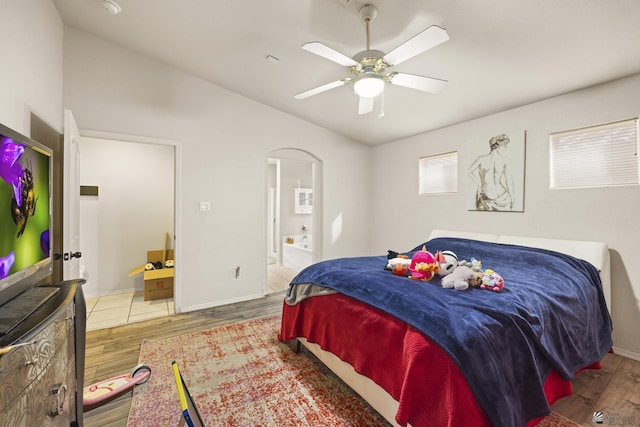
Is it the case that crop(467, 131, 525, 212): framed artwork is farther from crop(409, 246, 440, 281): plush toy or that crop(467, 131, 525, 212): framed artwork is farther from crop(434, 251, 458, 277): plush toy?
crop(409, 246, 440, 281): plush toy

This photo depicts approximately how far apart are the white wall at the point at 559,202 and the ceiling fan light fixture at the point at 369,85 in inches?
78.4

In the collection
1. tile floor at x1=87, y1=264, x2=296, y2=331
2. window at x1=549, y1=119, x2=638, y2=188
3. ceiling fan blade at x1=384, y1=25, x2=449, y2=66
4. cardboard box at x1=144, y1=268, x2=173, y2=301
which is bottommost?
tile floor at x1=87, y1=264, x2=296, y2=331

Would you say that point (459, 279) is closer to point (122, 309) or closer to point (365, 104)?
point (365, 104)

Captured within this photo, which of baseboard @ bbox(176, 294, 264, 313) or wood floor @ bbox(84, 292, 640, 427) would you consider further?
baseboard @ bbox(176, 294, 264, 313)

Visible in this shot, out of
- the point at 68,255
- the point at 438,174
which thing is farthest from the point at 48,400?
the point at 438,174

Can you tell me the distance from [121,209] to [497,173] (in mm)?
4841

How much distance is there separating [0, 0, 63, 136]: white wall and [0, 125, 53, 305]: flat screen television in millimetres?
416

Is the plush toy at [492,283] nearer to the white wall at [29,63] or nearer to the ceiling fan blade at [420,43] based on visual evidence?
the ceiling fan blade at [420,43]

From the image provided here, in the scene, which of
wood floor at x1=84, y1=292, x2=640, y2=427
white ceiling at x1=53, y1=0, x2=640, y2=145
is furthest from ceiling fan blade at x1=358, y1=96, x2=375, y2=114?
wood floor at x1=84, y1=292, x2=640, y2=427

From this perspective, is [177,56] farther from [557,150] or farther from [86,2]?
[557,150]

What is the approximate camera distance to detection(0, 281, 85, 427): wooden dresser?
794 millimetres

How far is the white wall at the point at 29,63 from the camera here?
5.45 feet

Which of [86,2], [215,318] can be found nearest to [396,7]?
[86,2]

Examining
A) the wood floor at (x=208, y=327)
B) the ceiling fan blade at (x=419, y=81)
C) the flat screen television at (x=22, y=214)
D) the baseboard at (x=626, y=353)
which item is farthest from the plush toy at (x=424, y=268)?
the flat screen television at (x=22, y=214)
